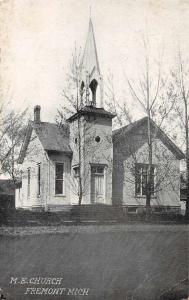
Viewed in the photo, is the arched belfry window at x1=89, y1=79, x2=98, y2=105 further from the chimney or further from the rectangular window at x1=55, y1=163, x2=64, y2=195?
the rectangular window at x1=55, y1=163, x2=64, y2=195

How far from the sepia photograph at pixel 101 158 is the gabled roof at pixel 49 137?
0.04m

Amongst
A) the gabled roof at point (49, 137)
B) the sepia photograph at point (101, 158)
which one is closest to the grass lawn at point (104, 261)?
the sepia photograph at point (101, 158)

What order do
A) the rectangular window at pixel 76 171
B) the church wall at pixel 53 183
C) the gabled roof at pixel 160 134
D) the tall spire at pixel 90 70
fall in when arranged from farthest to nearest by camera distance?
1. the rectangular window at pixel 76 171
2. the church wall at pixel 53 183
3. the gabled roof at pixel 160 134
4. the tall spire at pixel 90 70

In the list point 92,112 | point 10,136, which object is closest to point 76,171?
point 92,112

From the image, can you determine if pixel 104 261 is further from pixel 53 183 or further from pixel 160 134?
pixel 53 183

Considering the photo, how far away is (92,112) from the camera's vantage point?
6.91 meters

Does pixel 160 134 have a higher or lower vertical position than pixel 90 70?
lower

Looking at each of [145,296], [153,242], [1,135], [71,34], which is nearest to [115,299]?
Answer: [145,296]

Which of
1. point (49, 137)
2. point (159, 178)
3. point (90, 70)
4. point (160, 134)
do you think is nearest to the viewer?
point (90, 70)

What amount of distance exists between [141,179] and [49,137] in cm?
193

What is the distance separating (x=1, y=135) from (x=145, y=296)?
326 cm

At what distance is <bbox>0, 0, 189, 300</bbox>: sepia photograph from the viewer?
18.2 feet

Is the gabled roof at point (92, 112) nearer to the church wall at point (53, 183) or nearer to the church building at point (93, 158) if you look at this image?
the church building at point (93, 158)

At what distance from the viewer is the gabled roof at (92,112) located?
21.9 ft
